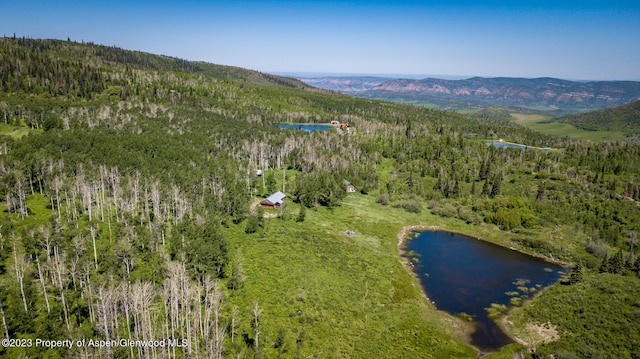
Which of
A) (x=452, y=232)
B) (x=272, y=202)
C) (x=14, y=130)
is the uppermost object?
(x=14, y=130)

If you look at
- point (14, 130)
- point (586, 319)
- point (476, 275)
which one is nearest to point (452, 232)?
point (476, 275)

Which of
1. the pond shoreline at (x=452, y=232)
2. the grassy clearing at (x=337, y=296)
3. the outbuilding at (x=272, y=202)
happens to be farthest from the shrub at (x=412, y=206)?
the outbuilding at (x=272, y=202)

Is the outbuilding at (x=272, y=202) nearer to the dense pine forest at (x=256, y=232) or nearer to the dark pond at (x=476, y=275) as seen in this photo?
the dense pine forest at (x=256, y=232)

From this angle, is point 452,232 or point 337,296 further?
point 452,232

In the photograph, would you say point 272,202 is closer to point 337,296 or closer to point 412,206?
point 412,206

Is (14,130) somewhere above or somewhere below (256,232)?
above

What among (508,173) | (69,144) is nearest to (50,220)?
(69,144)
